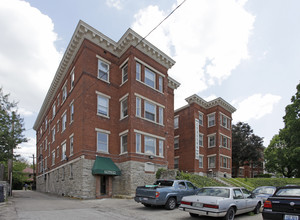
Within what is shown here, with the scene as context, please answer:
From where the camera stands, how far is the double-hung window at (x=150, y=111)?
22844mm

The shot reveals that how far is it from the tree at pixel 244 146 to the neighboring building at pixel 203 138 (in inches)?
264

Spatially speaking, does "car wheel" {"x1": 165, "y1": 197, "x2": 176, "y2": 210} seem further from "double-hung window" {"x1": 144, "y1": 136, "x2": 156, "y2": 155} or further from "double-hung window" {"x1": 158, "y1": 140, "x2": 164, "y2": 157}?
"double-hung window" {"x1": 158, "y1": 140, "x2": 164, "y2": 157}

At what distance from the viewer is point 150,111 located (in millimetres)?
23234

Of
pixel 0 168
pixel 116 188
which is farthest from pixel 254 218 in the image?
pixel 0 168

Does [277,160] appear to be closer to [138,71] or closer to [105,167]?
[138,71]

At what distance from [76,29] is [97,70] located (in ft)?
13.0

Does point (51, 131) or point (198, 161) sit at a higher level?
point (51, 131)

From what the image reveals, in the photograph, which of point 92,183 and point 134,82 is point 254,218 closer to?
point 92,183

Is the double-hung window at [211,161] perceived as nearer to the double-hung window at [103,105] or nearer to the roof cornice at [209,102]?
the roof cornice at [209,102]

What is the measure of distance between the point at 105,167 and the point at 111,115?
486cm

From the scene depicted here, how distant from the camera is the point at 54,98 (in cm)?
3312

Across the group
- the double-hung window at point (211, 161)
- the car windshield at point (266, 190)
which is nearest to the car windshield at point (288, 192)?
the car windshield at point (266, 190)

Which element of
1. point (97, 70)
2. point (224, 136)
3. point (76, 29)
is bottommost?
point (224, 136)

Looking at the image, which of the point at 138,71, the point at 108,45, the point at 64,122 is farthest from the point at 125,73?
the point at 64,122
